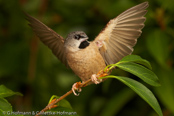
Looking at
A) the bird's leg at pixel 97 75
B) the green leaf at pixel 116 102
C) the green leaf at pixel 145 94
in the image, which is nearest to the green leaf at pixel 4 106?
the bird's leg at pixel 97 75

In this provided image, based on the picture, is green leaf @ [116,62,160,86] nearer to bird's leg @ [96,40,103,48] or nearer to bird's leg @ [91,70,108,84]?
bird's leg @ [91,70,108,84]

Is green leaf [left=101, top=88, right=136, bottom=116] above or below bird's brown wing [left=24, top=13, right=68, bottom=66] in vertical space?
below

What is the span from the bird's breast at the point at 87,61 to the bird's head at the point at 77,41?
0.06 m

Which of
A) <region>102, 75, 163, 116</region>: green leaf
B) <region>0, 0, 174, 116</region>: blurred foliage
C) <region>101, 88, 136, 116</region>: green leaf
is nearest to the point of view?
<region>102, 75, 163, 116</region>: green leaf

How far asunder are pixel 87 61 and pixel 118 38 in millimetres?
374

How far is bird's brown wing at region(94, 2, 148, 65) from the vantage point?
2500mm

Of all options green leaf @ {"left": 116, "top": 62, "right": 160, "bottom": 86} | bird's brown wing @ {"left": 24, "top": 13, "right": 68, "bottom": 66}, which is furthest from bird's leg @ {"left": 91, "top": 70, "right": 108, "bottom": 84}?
bird's brown wing @ {"left": 24, "top": 13, "right": 68, "bottom": 66}

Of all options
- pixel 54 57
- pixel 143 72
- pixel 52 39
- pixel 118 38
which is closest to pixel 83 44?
pixel 118 38

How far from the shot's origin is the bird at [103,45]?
2.43 meters

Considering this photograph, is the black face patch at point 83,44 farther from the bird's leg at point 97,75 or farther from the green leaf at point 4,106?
the green leaf at point 4,106

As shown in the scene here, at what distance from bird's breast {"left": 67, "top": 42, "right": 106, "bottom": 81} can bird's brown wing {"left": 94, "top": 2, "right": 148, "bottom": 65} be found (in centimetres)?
10

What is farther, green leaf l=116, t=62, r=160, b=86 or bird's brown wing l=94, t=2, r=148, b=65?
bird's brown wing l=94, t=2, r=148, b=65

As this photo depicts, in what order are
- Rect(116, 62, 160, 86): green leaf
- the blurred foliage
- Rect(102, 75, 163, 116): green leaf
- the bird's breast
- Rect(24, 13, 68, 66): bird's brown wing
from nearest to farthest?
Rect(102, 75, 163, 116): green leaf
Rect(116, 62, 160, 86): green leaf
the bird's breast
Rect(24, 13, 68, 66): bird's brown wing
the blurred foliage

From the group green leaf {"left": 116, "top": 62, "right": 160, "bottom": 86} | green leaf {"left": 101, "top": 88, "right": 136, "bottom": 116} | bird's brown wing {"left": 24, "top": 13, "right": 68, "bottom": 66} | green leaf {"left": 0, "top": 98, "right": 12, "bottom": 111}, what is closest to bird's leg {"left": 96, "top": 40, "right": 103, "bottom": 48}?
bird's brown wing {"left": 24, "top": 13, "right": 68, "bottom": 66}
